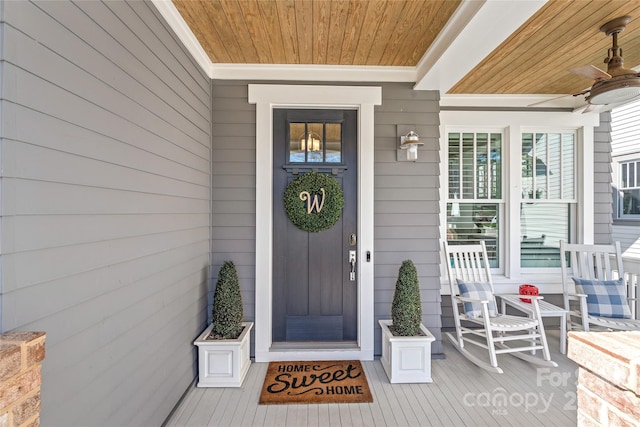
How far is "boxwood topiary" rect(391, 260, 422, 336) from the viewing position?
2418mm

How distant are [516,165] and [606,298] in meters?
1.62

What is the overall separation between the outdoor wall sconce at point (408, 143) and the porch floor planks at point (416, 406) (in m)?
2.00

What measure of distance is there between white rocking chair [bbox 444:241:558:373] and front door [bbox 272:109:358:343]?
1.08m

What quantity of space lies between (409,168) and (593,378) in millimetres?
2258

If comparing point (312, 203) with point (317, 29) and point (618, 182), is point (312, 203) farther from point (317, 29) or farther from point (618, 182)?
point (618, 182)

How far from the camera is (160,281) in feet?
5.92

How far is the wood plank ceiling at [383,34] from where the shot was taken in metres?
1.90

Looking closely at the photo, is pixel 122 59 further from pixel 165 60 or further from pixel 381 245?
pixel 381 245

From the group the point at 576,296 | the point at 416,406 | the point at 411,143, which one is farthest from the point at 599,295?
the point at 411,143

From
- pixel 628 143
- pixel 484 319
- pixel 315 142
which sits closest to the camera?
pixel 484 319

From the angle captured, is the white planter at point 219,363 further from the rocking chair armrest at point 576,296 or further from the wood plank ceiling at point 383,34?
the rocking chair armrest at point 576,296

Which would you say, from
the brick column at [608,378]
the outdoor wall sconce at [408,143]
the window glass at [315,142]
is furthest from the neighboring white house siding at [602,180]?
the brick column at [608,378]

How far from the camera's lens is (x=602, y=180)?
3.46 metres

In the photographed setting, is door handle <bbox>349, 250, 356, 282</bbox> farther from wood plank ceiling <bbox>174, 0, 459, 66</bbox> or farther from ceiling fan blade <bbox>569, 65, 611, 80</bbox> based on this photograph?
ceiling fan blade <bbox>569, 65, 611, 80</bbox>
